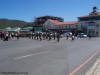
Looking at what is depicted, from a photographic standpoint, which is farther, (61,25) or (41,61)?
(61,25)

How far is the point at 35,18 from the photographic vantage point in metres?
84.3

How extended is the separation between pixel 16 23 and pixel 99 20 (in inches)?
2426

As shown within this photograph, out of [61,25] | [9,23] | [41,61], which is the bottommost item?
[41,61]

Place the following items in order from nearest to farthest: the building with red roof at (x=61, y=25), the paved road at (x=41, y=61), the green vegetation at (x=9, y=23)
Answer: the paved road at (x=41, y=61) → the building with red roof at (x=61, y=25) → the green vegetation at (x=9, y=23)

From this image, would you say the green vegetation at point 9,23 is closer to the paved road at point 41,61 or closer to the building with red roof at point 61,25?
the building with red roof at point 61,25

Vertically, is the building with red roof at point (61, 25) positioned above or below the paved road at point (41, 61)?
above

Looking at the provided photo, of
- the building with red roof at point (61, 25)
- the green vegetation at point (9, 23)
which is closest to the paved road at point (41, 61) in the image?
the building with red roof at point (61, 25)

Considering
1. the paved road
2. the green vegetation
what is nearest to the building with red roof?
the green vegetation

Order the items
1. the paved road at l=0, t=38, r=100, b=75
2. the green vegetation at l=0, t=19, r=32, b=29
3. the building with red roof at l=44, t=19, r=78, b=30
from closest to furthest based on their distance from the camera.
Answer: the paved road at l=0, t=38, r=100, b=75 < the building with red roof at l=44, t=19, r=78, b=30 < the green vegetation at l=0, t=19, r=32, b=29

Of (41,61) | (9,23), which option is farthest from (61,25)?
(41,61)

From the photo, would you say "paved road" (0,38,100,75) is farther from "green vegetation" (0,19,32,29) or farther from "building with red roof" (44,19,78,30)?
"green vegetation" (0,19,32,29)

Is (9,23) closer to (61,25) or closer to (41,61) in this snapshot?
(61,25)

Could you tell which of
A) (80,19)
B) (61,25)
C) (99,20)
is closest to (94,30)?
(99,20)

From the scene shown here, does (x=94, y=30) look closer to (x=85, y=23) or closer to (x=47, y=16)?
(x=85, y=23)
